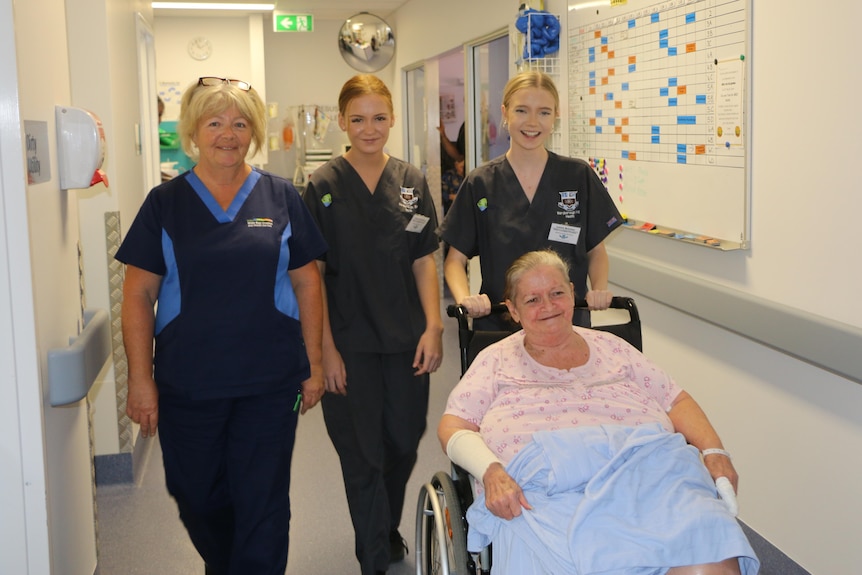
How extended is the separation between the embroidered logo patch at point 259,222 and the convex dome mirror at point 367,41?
5.84 meters

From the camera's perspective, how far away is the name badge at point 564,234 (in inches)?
116

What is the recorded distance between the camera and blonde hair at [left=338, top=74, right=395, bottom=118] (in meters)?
2.88

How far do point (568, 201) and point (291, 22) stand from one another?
7.24 m

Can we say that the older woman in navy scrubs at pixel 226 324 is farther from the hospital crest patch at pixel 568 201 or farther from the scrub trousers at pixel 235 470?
the hospital crest patch at pixel 568 201

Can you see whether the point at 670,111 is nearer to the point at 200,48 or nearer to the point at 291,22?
the point at 291,22

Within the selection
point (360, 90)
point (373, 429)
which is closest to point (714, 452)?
point (373, 429)

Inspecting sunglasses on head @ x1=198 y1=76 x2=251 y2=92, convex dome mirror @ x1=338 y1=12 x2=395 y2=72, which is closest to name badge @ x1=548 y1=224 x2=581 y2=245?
sunglasses on head @ x1=198 y1=76 x2=251 y2=92

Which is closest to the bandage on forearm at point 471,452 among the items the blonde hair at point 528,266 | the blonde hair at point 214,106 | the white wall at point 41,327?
the blonde hair at point 528,266

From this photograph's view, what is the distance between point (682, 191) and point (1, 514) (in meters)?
2.76

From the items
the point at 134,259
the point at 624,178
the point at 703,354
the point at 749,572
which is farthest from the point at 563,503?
the point at 624,178

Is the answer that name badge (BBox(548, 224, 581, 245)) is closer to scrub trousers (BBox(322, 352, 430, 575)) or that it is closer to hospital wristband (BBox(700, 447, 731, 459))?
scrub trousers (BBox(322, 352, 430, 575))

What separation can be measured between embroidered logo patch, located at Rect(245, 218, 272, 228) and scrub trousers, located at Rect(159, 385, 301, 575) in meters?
0.45

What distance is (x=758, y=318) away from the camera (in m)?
3.01

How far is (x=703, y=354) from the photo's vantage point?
11.7ft
